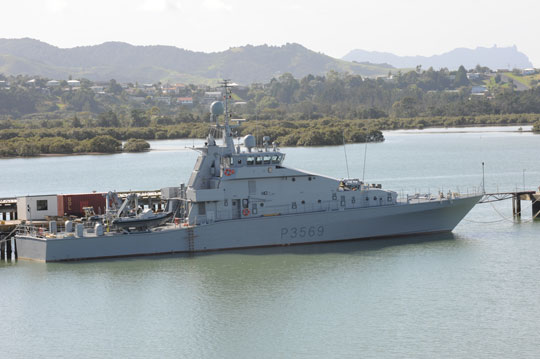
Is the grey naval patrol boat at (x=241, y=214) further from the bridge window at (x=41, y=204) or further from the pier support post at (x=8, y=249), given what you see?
the bridge window at (x=41, y=204)

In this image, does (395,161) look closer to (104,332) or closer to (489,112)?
(104,332)

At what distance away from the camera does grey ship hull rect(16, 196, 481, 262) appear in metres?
33.5

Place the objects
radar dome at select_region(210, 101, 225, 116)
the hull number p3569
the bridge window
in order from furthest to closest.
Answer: the bridge window, the hull number p3569, radar dome at select_region(210, 101, 225, 116)

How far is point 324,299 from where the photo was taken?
93.9 ft

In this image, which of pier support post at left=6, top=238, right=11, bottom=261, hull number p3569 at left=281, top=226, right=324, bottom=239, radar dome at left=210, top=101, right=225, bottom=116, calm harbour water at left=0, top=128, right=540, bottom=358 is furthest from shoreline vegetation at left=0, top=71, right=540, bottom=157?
calm harbour water at left=0, top=128, right=540, bottom=358

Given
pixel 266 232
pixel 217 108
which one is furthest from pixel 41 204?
pixel 266 232

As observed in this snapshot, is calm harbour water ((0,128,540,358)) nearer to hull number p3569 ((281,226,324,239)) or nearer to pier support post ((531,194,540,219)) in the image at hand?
hull number p3569 ((281,226,324,239))

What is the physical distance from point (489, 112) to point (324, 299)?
14258cm

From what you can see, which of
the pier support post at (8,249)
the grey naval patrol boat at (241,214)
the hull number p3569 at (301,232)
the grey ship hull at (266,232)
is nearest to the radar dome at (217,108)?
the grey naval patrol boat at (241,214)

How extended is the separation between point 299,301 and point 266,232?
7.20 meters

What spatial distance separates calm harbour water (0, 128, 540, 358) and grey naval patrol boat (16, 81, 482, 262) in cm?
70

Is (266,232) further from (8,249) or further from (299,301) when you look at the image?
(8,249)

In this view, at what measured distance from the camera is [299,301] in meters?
28.5

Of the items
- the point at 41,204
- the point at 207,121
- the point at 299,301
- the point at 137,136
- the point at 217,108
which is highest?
the point at 207,121
